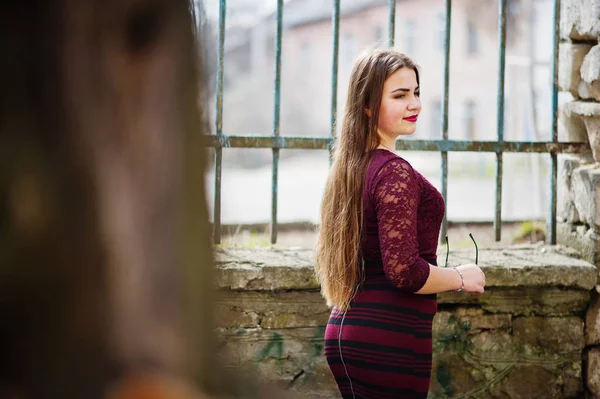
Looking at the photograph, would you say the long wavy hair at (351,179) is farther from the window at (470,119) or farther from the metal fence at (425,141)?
the window at (470,119)

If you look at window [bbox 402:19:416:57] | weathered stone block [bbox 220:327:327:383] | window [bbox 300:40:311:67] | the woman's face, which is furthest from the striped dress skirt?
window [bbox 300:40:311:67]

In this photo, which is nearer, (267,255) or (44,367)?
(44,367)

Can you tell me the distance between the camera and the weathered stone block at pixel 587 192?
349 cm

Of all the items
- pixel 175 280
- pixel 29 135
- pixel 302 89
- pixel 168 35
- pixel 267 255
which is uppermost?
pixel 302 89

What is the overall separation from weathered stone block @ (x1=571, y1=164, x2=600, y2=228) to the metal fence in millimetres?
101

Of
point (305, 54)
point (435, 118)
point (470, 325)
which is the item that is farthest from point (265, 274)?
point (305, 54)

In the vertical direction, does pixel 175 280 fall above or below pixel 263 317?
above

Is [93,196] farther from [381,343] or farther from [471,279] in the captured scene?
[471,279]

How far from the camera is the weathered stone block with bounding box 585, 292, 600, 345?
3549 mm

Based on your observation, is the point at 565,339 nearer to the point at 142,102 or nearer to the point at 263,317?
the point at 263,317

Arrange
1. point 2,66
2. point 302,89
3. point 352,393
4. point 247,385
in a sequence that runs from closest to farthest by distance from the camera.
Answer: point 2,66
point 247,385
point 352,393
point 302,89

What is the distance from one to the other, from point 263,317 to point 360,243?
1.08m

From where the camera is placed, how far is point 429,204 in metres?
2.44

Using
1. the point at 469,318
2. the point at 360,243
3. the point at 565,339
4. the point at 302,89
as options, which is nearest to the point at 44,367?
the point at 360,243
